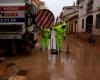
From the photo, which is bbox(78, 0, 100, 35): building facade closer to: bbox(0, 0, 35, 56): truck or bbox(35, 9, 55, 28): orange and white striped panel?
bbox(35, 9, 55, 28): orange and white striped panel

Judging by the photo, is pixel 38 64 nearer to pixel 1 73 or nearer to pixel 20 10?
pixel 1 73

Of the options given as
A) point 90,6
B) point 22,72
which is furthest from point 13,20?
point 90,6

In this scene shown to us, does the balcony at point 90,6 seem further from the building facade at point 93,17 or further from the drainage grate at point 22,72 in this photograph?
the drainage grate at point 22,72

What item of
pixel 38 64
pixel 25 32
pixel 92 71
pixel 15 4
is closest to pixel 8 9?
pixel 15 4

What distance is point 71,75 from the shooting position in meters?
8.52

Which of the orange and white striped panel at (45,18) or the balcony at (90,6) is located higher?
the balcony at (90,6)

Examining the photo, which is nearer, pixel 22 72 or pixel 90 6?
pixel 22 72

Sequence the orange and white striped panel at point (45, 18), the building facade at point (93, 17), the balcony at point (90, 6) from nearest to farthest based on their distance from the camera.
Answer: the orange and white striped panel at point (45, 18) → the building facade at point (93, 17) → the balcony at point (90, 6)

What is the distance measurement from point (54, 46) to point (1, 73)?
6850mm

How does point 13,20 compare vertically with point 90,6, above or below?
below

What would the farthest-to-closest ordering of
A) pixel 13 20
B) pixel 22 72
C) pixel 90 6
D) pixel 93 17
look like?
1. pixel 90 6
2. pixel 93 17
3. pixel 13 20
4. pixel 22 72

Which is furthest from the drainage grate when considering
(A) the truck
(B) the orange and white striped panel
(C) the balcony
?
(C) the balcony

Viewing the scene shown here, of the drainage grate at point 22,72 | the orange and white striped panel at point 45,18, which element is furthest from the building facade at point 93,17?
the drainage grate at point 22,72

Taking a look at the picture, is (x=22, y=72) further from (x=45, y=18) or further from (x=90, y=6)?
(x=90, y=6)
